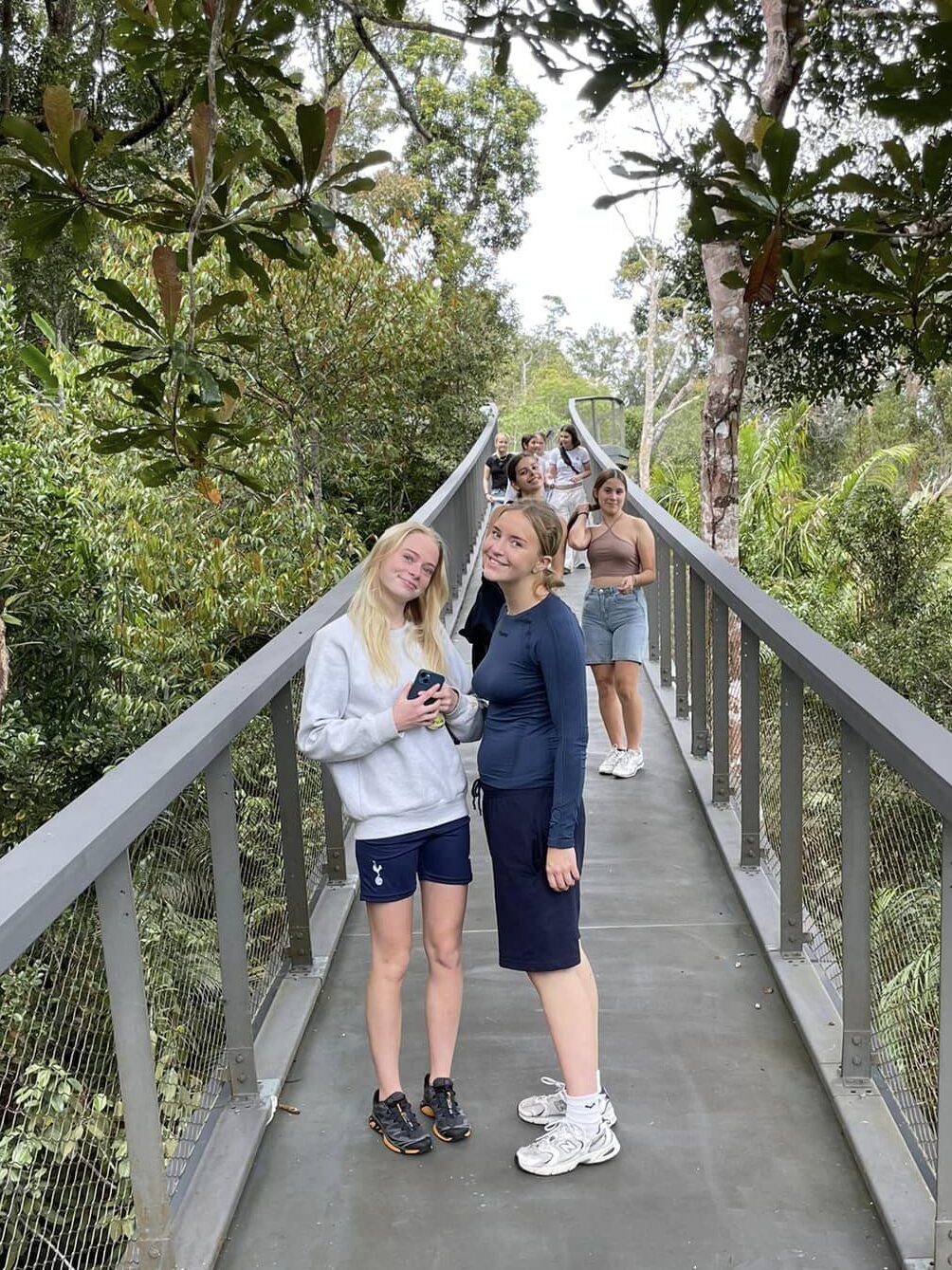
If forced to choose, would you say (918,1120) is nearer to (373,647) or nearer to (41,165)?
(373,647)

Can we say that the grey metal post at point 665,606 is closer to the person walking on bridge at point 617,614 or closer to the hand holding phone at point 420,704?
the person walking on bridge at point 617,614

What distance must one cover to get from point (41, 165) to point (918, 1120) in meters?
2.76

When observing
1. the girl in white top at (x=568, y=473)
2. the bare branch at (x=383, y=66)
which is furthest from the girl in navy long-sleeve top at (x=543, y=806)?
the girl in white top at (x=568, y=473)

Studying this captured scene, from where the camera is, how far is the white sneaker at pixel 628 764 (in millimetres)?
5852

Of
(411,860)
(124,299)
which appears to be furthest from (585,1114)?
(124,299)

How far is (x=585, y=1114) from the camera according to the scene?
2887mm

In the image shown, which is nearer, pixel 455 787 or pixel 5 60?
pixel 455 787

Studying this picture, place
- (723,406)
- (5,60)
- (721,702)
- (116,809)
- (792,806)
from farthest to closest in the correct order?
(723,406) → (5,60) → (721,702) → (792,806) → (116,809)

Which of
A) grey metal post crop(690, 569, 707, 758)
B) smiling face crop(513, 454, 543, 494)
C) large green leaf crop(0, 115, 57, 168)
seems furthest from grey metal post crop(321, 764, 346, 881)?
smiling face crop(513, 454, 543, 494)

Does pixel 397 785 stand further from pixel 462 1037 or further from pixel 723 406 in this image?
pixel 723 406

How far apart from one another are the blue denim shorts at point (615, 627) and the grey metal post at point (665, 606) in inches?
46.9

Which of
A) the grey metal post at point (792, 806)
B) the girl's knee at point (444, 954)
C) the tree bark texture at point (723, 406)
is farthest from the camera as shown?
the tree bark texture at point (723, 406)

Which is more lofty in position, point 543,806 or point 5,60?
point 5,60

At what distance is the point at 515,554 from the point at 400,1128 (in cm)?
140
